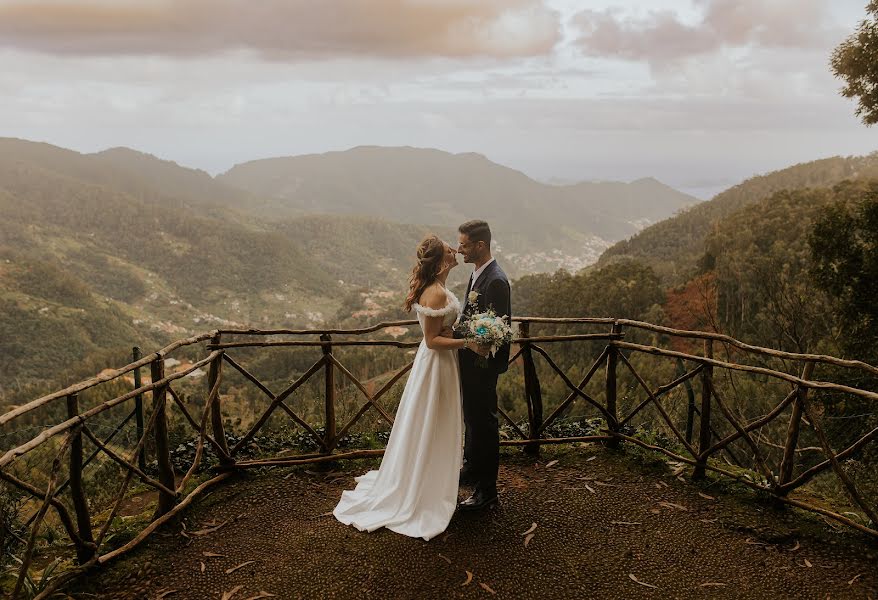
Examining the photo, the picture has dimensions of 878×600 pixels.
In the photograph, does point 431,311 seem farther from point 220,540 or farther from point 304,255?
point 304,255

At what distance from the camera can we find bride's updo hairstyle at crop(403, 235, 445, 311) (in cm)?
437

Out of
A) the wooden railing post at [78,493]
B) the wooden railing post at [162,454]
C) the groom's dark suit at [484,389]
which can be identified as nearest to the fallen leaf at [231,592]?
the wooden railing post at [78,493]

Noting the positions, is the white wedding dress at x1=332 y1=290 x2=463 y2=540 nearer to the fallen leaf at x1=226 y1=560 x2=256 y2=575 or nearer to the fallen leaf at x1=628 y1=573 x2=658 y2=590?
the fallen leaf at x1=226 y1=560 x2=256 y2=575

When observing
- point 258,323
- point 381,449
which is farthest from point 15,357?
point 381,449

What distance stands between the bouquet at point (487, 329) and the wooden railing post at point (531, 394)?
4.52 feet

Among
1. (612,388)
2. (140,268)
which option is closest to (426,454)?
(612,388)

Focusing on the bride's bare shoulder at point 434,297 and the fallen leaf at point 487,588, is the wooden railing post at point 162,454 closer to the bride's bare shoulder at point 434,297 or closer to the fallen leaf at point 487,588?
the bride's bare shoulder at point 434,297

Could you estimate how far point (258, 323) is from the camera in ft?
297

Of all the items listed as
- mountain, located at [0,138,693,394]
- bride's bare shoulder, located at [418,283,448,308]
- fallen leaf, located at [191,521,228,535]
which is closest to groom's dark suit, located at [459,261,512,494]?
bride's bare shoulder, located at [418,283,448,308]

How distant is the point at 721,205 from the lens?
63.9 meters

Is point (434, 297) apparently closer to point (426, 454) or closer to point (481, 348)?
point (481, 348)

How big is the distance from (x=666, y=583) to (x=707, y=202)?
2794 inches

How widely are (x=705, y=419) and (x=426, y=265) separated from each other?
2783 mm

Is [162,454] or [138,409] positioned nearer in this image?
[162,454]
